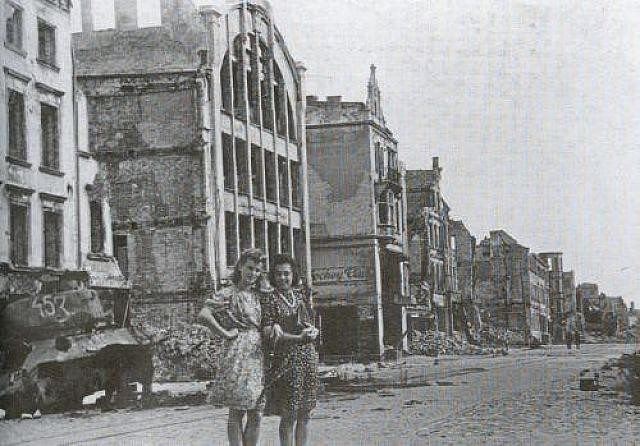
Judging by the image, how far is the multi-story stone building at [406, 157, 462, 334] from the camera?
59.2 metres

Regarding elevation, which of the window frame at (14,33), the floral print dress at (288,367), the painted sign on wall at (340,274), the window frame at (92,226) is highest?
the window frame at (14,33)

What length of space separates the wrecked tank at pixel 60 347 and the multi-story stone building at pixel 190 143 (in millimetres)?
3828

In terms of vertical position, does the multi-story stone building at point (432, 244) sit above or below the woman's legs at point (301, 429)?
above

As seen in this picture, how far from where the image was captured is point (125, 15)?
24.9 m

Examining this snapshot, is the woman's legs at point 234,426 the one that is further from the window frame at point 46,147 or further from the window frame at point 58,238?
the window frame at point 46,147

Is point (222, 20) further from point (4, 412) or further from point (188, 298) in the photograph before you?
point (4, 412)

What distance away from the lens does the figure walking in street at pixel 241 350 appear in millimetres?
8664

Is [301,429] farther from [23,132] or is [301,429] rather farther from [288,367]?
[23,132]

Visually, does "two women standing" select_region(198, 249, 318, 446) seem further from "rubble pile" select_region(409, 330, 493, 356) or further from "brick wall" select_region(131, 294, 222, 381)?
"rubble pile" select_region(409, 330, 493, 356)

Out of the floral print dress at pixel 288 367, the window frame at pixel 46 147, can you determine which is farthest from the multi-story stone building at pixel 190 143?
the floral print dress at pixel 288 367

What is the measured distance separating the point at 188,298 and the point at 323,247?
1827cm

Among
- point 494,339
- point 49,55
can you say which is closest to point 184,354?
point 49,55

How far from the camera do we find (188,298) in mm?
22922

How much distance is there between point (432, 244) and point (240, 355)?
178ft
